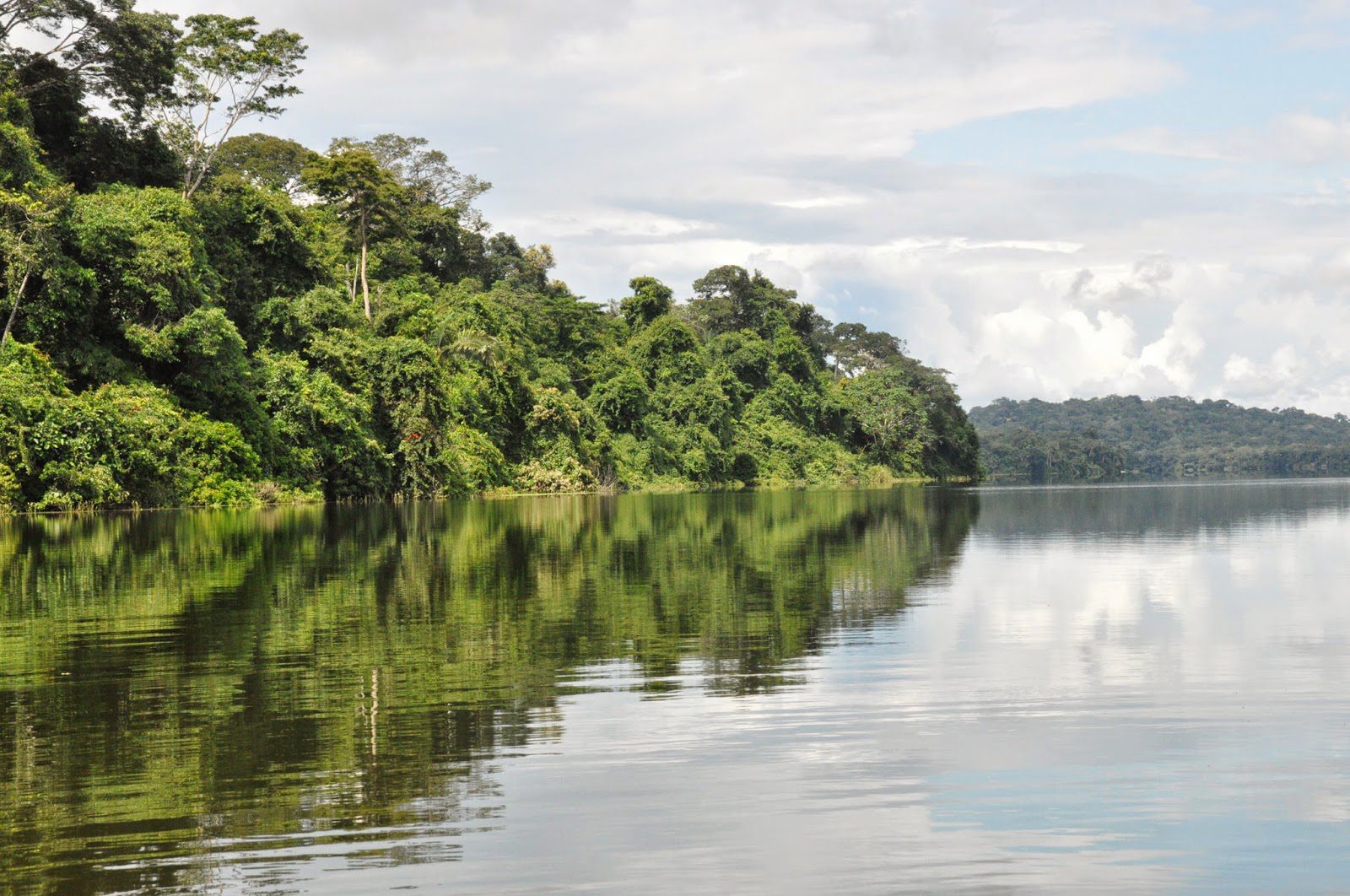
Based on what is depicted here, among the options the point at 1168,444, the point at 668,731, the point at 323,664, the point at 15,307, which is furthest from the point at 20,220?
the point at 1168,444

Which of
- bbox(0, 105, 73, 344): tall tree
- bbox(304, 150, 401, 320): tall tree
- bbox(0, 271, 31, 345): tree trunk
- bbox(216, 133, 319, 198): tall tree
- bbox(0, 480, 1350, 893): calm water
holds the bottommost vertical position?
bbox(0, 480, 1350, 893): calm water

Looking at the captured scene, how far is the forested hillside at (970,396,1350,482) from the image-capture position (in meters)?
135

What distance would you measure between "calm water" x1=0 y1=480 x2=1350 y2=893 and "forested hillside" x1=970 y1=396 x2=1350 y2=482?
343 feet

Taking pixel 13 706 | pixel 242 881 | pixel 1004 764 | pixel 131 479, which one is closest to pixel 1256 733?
pixel 1004 764

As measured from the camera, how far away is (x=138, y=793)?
532cm

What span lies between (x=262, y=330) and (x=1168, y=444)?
161348 millimetres

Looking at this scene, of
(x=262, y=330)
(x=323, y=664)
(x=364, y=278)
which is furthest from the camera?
(x=364, y=278)

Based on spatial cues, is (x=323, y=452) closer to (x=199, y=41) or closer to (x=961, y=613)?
(x=199, y=41)

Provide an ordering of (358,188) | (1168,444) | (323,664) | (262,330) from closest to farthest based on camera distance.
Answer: (323,664), (262,330), (358,188), (1168,444)

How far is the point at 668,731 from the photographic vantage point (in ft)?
21.6

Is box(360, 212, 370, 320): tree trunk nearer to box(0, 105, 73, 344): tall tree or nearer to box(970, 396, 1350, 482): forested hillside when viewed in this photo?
box(0, 105, 73, 344): tall tree

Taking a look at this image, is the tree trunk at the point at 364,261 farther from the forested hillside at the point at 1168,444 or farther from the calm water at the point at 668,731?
the forested hillside at the point at 1168,444

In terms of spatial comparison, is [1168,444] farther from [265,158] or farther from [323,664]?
[323,664]

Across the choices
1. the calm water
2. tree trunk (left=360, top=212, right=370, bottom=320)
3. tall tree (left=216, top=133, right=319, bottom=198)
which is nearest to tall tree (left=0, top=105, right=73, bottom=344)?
tree trunk (left=360, top=212, right=370, bottom=320)
